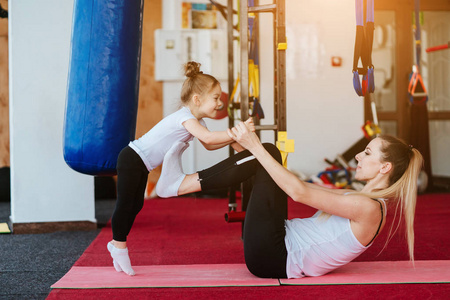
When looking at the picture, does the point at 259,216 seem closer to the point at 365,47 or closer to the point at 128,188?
the point at 128,188

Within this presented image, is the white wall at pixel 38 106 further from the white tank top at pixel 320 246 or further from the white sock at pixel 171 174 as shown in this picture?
the white tank top at pixel 320 246

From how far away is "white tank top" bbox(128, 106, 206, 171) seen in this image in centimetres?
250

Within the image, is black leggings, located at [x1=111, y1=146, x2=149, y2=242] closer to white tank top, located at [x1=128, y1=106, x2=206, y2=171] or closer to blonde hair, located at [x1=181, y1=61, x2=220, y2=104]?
white tank top, located at [x1=128, y1=106, x2=206, y2=171]

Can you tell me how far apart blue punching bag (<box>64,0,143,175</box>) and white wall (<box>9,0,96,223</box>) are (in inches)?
40.2

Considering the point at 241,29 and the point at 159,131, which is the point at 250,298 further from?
the point at 241,29

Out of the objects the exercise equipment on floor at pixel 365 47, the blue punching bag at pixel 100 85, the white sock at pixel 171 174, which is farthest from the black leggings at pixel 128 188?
the exercise equipment on floor at pixel 365 47

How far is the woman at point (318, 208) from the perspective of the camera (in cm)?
215

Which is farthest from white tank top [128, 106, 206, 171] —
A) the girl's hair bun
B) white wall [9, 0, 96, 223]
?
white wall [9, 0, 96, 223]

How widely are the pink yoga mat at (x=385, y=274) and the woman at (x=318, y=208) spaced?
2.5 inches

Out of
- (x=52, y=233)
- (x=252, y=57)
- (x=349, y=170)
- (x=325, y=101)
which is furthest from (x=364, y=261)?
(x=325, y=101)

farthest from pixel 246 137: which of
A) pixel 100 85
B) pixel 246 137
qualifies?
pixel 100 85

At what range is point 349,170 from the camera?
6.09m

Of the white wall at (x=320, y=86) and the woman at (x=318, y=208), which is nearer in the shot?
the woman at (x=318, y=208)

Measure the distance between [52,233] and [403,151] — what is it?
102 inches
